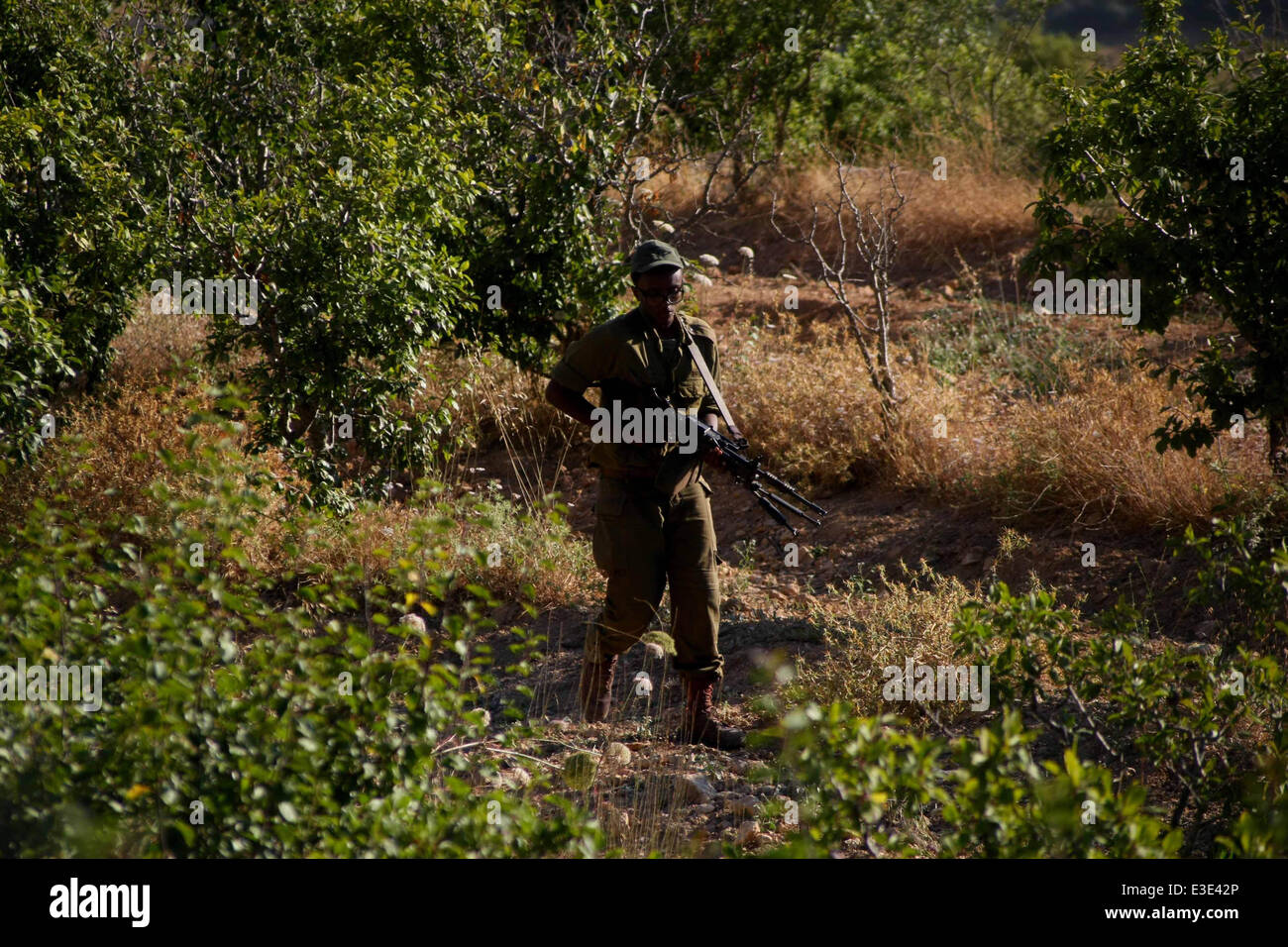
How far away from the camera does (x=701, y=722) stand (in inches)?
177

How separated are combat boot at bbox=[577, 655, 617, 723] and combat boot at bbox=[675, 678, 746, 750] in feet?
0.97

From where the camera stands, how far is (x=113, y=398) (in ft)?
22.7

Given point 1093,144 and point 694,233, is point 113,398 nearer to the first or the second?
point 1093,144

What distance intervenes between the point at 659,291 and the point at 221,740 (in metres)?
2.31

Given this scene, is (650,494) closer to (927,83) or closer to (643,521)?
(643,521)

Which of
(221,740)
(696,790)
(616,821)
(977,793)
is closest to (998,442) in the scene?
(696,790)

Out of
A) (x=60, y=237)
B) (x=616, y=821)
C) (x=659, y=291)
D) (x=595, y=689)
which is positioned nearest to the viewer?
(x=616, y=821)

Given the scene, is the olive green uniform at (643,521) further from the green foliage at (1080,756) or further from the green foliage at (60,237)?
the green foliage at (60,237)

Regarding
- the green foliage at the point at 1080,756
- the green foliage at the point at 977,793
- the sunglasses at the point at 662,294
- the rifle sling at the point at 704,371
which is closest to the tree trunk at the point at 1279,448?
the green foliage at the point at 1080,756

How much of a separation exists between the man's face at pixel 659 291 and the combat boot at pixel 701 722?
1.34 meters

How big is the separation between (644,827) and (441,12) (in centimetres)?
470

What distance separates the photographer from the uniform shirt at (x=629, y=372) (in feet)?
14.0
